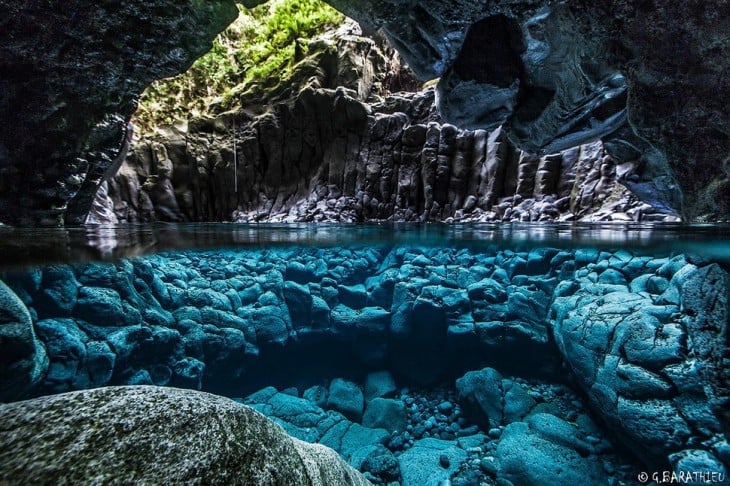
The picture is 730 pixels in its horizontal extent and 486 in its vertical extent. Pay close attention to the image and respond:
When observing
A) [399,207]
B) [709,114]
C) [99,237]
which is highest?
[709,114]

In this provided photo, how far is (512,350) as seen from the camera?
29.8ft

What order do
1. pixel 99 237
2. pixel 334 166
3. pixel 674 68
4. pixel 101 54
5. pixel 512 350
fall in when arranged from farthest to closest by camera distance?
pixel 334 166 → pixel 512 350 → pixel 99 237 → pixel 101 54 → pixel 674 68

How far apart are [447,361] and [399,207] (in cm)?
686

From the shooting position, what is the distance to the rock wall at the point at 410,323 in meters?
5.46

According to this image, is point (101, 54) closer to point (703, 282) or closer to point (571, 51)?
point (571, 51)

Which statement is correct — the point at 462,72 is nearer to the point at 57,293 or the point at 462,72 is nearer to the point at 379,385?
the point at 379,385

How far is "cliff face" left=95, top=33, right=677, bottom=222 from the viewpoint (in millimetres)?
11954

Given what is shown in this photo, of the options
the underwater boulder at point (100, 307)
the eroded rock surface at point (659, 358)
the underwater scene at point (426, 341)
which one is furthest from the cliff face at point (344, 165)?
the underwater boulder at point (100, 307)

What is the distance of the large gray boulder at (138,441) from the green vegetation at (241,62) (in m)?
19.0

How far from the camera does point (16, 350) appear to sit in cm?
466

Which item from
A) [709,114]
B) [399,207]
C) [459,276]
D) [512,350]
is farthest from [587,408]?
[399,207]

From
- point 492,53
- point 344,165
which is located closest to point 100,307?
point 492,53

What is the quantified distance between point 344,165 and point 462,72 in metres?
8.93

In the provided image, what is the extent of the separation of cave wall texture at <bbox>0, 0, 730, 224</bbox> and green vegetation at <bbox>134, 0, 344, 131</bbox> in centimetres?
1235
